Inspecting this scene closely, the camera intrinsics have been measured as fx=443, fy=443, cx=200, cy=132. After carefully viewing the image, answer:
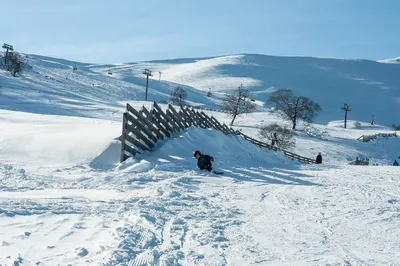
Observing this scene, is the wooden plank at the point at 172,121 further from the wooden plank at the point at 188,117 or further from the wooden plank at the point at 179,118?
the wooden plank at the point at 188,117

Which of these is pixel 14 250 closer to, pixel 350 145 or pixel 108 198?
pixel 108 198

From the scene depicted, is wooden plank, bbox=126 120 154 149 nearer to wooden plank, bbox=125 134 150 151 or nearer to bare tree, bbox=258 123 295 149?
wooden plank, bbox=125 134 150 151

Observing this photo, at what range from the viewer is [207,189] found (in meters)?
10.7

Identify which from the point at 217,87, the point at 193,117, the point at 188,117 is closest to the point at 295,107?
the point at 193,117

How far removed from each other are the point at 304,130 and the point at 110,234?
6129 cm

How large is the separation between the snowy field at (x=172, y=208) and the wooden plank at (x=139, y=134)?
431 millimetres

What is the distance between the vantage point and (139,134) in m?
14.2

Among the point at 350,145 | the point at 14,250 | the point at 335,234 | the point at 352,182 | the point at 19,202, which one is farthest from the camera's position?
the point at 350,145

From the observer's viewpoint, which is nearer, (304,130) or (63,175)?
(63,175)

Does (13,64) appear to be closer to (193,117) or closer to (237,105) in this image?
(237,105)

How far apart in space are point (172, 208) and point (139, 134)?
636 cm

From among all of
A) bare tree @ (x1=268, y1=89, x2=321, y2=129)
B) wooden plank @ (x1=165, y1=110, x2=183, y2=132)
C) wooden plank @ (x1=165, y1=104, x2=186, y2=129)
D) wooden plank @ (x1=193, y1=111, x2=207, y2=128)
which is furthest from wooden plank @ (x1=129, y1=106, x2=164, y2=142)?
bare tree @ (x1=268, y1=89, x2=321, y2=129)

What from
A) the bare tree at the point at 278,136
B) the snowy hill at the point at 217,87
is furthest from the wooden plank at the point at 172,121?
the snowy hill at the point at 217,87

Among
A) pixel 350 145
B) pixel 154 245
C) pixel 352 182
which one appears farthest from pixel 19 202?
pixel 350 145
